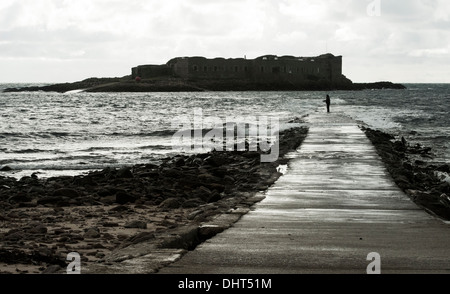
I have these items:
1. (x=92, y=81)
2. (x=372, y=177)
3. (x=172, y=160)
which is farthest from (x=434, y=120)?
(x=92, y=81)

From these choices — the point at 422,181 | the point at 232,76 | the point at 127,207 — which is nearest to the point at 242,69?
the point at 232,76

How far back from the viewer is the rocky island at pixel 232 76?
150 m

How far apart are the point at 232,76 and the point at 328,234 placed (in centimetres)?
14859

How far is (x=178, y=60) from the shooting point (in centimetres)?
15838

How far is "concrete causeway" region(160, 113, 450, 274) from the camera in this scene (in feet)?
20.4

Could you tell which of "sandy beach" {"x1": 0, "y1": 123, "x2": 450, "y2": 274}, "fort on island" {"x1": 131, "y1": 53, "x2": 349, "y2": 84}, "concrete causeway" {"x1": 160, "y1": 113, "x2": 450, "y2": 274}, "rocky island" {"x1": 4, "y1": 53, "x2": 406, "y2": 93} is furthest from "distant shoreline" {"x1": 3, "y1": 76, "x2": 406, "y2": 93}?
"concrete causeway" {"x1": 160, "y1": 113, "x2": 450, "y2": 274}

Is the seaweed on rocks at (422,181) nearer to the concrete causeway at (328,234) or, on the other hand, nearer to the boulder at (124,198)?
the concrete causeway at (328,234)

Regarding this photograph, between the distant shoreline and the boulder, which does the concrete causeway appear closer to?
the boulder

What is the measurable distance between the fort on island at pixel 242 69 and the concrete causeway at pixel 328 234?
463 ft

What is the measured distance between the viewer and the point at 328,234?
7734mm

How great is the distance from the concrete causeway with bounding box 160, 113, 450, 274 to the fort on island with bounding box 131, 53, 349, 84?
14099cm

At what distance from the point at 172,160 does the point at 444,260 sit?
15.4 m
